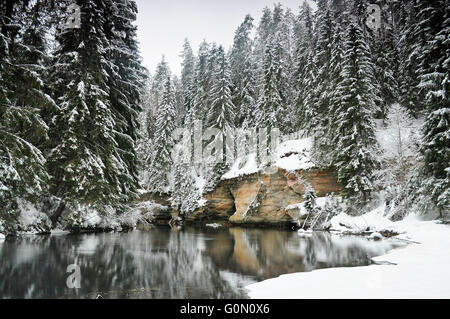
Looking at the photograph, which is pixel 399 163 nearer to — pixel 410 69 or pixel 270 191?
pixel 410 69

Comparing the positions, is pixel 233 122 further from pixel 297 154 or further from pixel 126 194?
pixel 126 194

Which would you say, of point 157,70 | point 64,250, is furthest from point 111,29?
point 157,70

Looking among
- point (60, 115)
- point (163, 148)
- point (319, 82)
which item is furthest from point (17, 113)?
point (163, 148)

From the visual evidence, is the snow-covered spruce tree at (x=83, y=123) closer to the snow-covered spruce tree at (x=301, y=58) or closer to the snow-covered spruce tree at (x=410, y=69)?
the snow-covered spruce tree at (x=301, y=58)

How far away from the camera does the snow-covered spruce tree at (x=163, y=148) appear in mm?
36156

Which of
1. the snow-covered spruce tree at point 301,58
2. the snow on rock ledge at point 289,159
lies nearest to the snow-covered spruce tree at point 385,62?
the snow-covered spruce tree at point 301,58

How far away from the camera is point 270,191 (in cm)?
2744

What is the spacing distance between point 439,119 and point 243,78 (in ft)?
84.9

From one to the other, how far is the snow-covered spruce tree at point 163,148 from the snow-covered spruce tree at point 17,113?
25.1 m

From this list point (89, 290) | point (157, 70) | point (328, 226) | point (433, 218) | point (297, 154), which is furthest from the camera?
point (157, 70)

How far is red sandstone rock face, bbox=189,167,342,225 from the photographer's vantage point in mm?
24781
